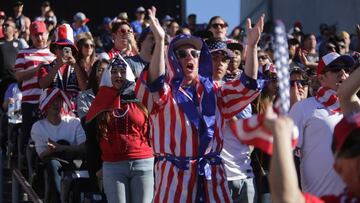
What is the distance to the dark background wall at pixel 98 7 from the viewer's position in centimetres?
2228

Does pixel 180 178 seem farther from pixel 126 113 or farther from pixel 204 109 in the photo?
pixel 126 113

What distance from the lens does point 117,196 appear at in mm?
7527

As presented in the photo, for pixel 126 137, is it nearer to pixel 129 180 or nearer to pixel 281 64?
pixel 129 180

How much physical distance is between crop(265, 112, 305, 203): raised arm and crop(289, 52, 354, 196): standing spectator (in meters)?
2.22

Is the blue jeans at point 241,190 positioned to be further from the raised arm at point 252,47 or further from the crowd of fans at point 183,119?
the raised arm at point 252,47

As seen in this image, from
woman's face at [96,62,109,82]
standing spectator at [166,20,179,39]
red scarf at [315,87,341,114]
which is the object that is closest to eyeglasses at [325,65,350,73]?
red scarf at [315,87,341,114]

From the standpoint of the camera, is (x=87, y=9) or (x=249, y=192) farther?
(x=87, y=9)

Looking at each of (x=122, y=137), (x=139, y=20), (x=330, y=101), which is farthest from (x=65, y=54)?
(x=139, y=20)

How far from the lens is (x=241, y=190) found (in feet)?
24.4

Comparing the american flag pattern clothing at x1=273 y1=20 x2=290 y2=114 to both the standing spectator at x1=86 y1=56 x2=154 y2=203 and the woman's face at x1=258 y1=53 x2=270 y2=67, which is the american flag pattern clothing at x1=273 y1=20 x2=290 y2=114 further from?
the woman's face at x1=258 y1=53 x2=270 y2=67

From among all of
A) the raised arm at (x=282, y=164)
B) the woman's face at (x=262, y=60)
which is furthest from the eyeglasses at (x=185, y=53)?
the woman's face at (x=262, y=60)

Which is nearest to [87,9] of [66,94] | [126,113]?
[66,94]

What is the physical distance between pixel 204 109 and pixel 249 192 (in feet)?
5.47

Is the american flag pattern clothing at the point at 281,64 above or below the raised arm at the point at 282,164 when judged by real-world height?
above
